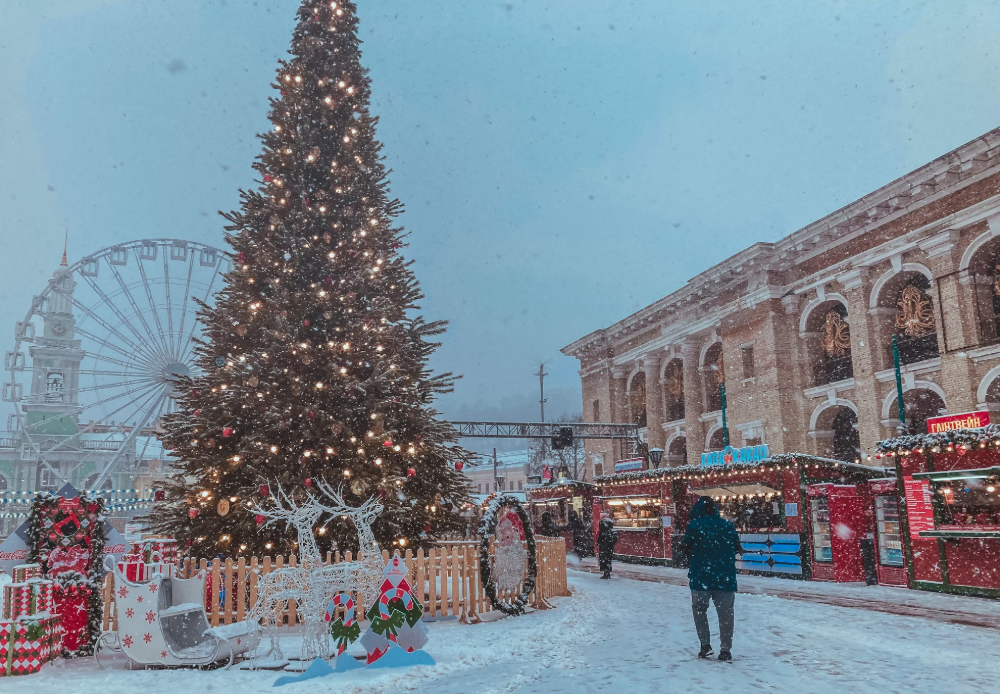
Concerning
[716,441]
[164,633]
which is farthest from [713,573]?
[716,441]

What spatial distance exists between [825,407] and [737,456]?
6.75 metres

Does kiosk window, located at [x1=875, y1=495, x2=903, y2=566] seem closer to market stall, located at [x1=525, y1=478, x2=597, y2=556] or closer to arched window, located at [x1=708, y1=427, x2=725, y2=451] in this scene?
market stall, located at [x1=525, y1=478, x2=597, y2=556]

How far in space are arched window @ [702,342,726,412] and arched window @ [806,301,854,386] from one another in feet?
17.4

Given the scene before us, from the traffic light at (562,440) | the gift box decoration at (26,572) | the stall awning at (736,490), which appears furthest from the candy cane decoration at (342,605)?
the traffic light at (562,440)

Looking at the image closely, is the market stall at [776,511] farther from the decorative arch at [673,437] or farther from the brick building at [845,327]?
the decorative arch at [673,437]

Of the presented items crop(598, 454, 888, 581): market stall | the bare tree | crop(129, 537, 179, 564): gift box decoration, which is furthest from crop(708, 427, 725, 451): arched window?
the bare tree

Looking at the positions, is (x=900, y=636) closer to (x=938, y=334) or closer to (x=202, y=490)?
(x=202, y=490)

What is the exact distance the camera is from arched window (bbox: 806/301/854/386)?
26.3 metres

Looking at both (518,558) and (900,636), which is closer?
(900,636)

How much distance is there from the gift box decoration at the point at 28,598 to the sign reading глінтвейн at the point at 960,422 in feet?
51.7

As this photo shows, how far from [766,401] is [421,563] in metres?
20.7

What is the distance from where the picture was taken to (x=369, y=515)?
29.6 feet

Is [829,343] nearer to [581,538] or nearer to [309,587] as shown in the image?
[581,538]

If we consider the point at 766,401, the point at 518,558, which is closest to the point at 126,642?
the point at 518,558
